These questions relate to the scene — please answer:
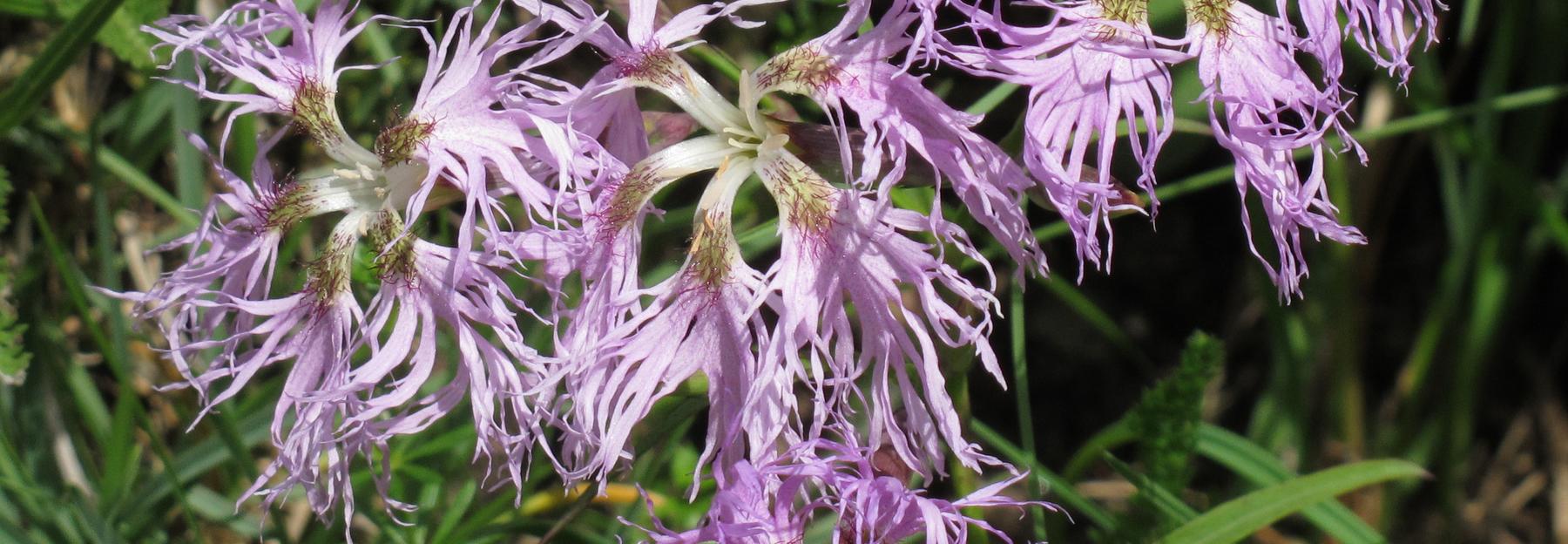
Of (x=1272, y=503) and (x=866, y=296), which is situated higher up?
(x=866, y=296)

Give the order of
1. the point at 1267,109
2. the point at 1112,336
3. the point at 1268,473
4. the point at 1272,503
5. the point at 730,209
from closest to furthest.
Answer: the point at 1267,109, the point at 730,209, the point at 1272,503, the point at 1268,473, the point at 1112,336

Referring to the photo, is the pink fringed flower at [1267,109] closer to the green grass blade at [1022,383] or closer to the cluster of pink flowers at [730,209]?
the cluster of pink flowers at [730,209]

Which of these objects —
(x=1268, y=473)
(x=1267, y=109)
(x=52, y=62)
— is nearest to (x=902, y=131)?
(x=1267, y=109)

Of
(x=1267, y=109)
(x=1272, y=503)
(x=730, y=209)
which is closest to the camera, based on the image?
(x=1267, y=109)

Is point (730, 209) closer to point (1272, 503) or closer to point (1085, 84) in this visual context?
point (1085, 84)

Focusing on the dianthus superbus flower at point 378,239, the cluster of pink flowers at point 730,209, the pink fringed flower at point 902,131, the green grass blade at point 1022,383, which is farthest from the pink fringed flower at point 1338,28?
the dianthus superbus flower at point 378,239

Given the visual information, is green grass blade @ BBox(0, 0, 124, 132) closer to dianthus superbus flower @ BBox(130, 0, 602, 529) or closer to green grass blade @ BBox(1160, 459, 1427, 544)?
dianthus superbus flower @ BBox(130, 0, 602, 529)

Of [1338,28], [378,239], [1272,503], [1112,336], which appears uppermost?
[1338,28]

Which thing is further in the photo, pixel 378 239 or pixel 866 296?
pixel 378 239
